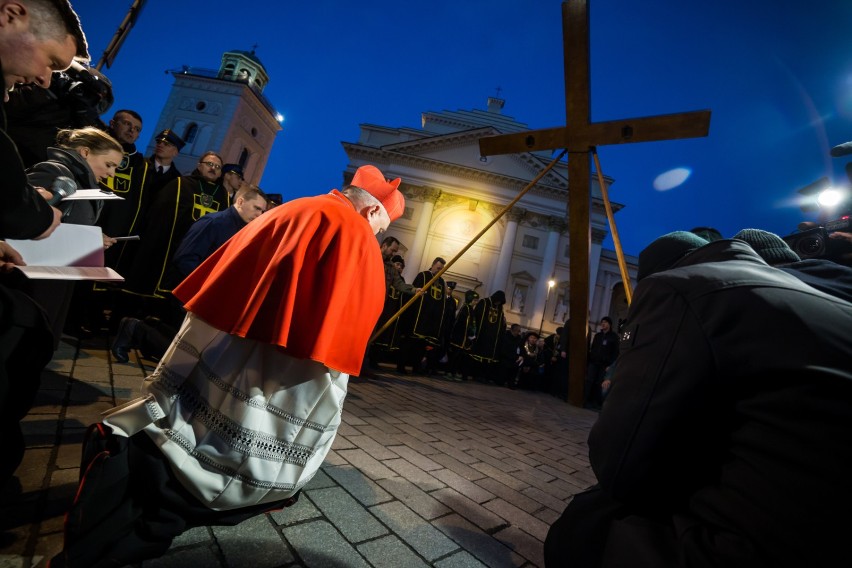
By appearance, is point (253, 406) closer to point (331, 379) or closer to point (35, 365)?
point (331, 379)

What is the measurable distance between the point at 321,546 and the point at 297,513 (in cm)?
27

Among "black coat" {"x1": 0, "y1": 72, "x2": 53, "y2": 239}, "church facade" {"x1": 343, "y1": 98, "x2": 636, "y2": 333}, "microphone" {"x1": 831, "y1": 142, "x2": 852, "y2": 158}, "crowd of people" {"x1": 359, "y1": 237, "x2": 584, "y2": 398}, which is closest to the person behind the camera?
"black coat" {"x1": 0, "y1": 72, "x2": 53, "y2": 239}

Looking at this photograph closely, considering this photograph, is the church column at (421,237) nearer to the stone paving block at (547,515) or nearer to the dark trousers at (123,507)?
the stone paving block at (547,515)

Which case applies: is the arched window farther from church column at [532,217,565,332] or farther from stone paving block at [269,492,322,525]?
stone paving block at [269,492,322,525]

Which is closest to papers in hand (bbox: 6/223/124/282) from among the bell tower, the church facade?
the church facade

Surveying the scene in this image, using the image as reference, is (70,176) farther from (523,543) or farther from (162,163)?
(162,163)

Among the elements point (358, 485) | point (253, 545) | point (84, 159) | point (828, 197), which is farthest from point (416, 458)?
point (828, 197)

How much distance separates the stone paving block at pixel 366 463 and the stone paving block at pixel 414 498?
8 cm

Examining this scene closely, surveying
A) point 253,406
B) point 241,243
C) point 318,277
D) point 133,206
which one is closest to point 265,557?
point 253,406

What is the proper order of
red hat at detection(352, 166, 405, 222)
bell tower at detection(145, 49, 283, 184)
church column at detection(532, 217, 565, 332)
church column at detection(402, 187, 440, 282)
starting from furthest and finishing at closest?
1. bell tower at detection(145, 49, 283, 184)
2. church column at detection(402, 187, 440, 282)
3. church column at detection(532, 217, 565, 332)
4. red hat at detection(352, 166, 405, 222)

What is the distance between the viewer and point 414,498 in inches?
87.1

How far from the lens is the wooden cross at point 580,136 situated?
311 cm

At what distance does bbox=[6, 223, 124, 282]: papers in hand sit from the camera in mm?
1707

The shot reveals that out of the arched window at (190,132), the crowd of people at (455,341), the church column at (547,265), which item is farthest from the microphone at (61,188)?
the arched window at (190,132)
